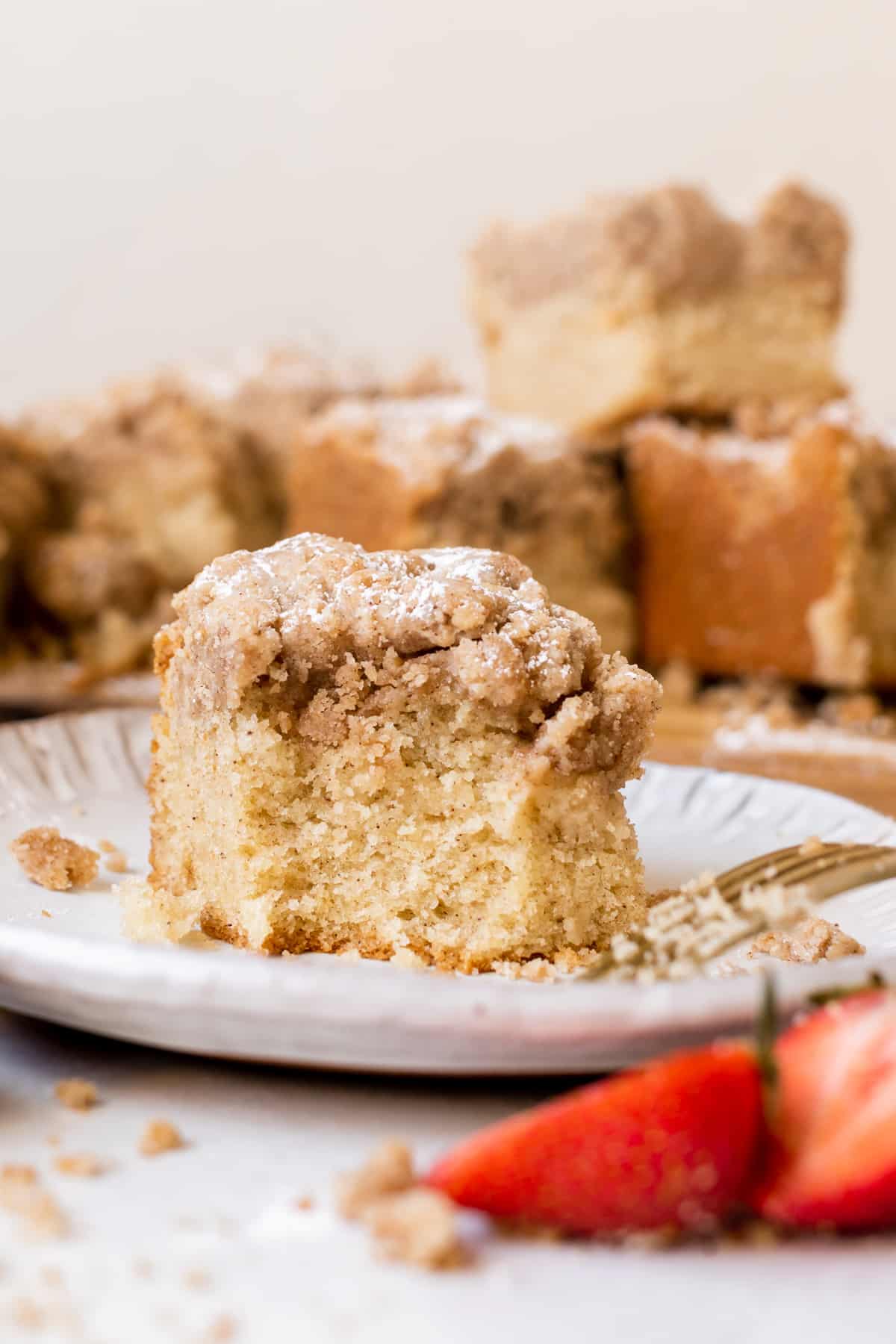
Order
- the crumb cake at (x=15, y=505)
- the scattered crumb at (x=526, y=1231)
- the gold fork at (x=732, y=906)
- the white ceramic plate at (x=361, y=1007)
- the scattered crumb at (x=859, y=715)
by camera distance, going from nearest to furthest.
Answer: the scattered crumb at (x=526, y=1231) < the white ceramic plate at (x=361, y=1007) < the gold fork at (x=732, y=906) < the scattered crumb at (x=859, y=715) < the crumb cake at (x=15, y=505)

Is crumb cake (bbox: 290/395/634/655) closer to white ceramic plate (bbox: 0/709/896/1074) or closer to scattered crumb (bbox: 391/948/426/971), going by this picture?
scattered crumb (bbox: 391/948/426/971)

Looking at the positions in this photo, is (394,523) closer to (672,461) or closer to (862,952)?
(672,461)

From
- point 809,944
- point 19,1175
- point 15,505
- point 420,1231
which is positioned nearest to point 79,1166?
point 19,1175

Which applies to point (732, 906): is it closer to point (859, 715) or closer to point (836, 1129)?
point (836, 1129)

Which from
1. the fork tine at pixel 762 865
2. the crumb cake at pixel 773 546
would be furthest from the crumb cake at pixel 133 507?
the fork tine at pixel 762 865

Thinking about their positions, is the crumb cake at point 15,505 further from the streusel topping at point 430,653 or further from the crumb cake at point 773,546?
the streusel topping at point 430,653

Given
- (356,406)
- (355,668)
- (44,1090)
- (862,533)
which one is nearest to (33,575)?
(356,406)
